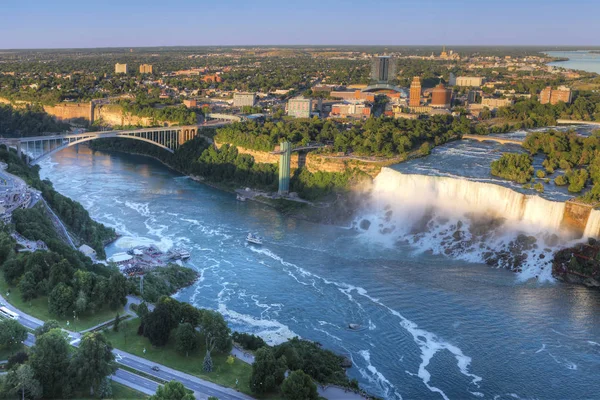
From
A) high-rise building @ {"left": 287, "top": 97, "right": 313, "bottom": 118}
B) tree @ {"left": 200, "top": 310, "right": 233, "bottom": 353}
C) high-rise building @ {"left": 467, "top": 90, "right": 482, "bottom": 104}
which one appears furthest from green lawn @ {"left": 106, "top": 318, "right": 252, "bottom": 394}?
high-rise building @ {"left": 467, "top": 90, "right": 482, "bottom": 104}

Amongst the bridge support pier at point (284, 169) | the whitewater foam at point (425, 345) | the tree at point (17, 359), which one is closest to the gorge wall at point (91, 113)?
the bridge support pier at point (284, 169)

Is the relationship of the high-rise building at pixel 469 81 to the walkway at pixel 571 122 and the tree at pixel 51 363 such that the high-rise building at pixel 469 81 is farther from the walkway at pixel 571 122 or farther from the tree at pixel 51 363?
the tree at pixel 51 363

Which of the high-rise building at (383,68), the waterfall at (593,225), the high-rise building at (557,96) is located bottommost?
the waterfall at (593,225)

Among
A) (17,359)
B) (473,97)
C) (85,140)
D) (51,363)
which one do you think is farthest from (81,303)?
(473,97)

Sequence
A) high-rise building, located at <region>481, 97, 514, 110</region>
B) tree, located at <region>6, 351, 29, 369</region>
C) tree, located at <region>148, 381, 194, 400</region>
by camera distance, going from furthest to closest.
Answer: high-rise building, located at <region>481, 97, 514, 110</region>, tree, located at <region>6, 351, 29, 369</region>, tree, located at <region>148, 381, 194, 400</region>

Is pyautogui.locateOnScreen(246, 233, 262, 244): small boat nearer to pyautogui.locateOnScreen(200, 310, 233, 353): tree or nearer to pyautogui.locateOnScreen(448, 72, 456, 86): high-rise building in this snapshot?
pyautogui.locateOnScreen(200, 310, 233, 353): tree

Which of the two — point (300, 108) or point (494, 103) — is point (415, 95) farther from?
point (300, 108)
